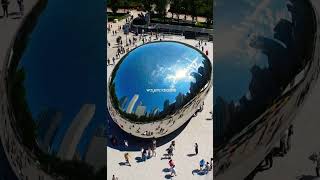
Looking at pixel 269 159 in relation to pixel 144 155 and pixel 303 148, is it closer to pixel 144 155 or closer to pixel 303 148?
pixel 303 148

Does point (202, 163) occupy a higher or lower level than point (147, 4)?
lower

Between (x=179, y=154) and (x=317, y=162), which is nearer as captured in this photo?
(x=179, y=154)

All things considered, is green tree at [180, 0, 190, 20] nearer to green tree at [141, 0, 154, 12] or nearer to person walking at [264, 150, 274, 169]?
green tree at [141, 0, 154, 12]

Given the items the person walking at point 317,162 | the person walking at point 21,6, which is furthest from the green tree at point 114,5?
the person walking at point 317,162

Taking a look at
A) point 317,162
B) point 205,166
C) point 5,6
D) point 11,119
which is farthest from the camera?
point 317,162

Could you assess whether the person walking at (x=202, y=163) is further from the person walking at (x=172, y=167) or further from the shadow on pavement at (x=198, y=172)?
the person walking at (x=172, y=167)

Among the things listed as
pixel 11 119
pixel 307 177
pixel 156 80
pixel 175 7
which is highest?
pixel 175 7

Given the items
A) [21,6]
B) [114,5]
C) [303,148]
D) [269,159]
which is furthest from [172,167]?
[21,6]

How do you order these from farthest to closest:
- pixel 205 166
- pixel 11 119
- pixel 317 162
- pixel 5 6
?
pixel 317 162 → pixel 205 166 → pixel 11 119 → pixel 5 6
